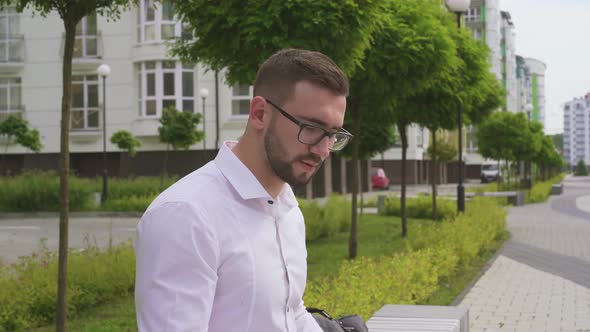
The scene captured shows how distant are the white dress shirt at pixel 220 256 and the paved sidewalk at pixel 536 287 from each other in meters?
6.05

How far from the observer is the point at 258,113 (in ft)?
7.13

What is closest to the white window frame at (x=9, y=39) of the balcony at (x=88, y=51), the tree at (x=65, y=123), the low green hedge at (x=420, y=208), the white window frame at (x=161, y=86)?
the balcony at (x=88, y=51)

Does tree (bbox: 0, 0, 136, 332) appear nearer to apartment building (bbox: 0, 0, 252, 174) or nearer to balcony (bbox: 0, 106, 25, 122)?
apartment building (bbox: 0, 0, 252, 174)

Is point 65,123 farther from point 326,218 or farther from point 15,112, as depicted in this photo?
point 15,112

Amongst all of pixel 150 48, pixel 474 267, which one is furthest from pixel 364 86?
pixel 150 48

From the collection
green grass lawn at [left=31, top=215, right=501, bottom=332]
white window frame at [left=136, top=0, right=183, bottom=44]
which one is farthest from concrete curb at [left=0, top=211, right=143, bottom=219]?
white window frame at [left=136, top=0, right=183, bottom=44]

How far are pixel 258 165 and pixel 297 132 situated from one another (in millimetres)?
157

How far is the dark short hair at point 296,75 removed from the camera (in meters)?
2.11

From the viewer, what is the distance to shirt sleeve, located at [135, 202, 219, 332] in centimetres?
185

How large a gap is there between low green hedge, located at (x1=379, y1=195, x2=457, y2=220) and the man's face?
2128 centimetres

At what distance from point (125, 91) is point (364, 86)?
25.2m

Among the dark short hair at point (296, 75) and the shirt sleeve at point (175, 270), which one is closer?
the shirt sleeve at point (175, 270)

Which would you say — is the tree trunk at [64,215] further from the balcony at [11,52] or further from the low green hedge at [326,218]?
the balcony at [11,52]

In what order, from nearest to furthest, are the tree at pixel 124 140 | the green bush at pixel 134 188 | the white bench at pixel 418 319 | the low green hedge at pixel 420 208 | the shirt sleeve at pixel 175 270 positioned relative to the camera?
the shirt sleeve at pixel 175 270, the white bench at pixel 418 319, the low green hedge at pixel 420 208, the green bush at pixel 134 188, the tree at pixel 124 140
